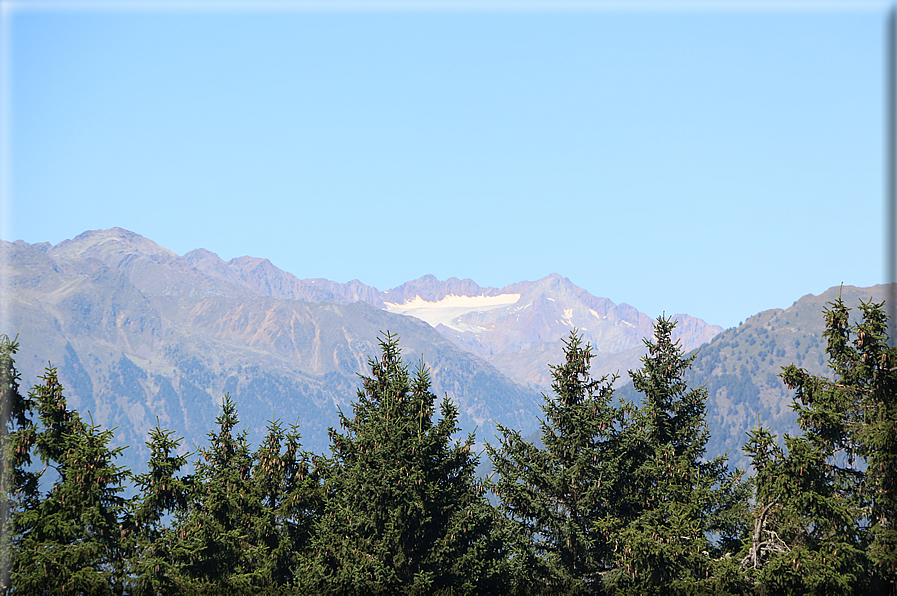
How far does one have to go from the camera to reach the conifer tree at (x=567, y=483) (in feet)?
146

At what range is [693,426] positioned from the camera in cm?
4653

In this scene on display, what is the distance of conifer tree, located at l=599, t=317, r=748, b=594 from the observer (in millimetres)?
39375

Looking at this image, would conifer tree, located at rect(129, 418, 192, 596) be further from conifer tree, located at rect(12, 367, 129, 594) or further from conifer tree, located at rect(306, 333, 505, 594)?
Result: conifer tree, located at rect(306, 333, 505, 594)

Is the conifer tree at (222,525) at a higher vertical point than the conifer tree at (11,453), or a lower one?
lower

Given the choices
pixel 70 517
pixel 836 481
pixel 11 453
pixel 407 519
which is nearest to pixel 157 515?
pixel 70 517

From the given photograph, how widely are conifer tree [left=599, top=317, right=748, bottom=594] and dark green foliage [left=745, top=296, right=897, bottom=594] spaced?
274 centimetres

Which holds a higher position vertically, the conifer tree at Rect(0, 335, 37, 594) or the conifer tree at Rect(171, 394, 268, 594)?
the conifer tree at Rect(0, 335, 37, 594)

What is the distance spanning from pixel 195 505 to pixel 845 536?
3107 centimetres

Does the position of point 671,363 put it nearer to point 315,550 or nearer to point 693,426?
point 693,426

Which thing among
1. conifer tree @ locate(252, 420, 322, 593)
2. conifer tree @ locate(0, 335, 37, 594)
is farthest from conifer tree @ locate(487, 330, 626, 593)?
conifer tree @ locate(0, 335, 37, 594)

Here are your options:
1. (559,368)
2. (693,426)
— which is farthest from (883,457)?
(559,368)

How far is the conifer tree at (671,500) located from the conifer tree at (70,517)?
77.5ft

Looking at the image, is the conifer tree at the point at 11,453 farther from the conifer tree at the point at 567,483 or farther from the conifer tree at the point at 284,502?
the conifer tree at the point at 567,483

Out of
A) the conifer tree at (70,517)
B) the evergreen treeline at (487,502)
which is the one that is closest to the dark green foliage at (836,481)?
the evergreen treeline at (487,502)
